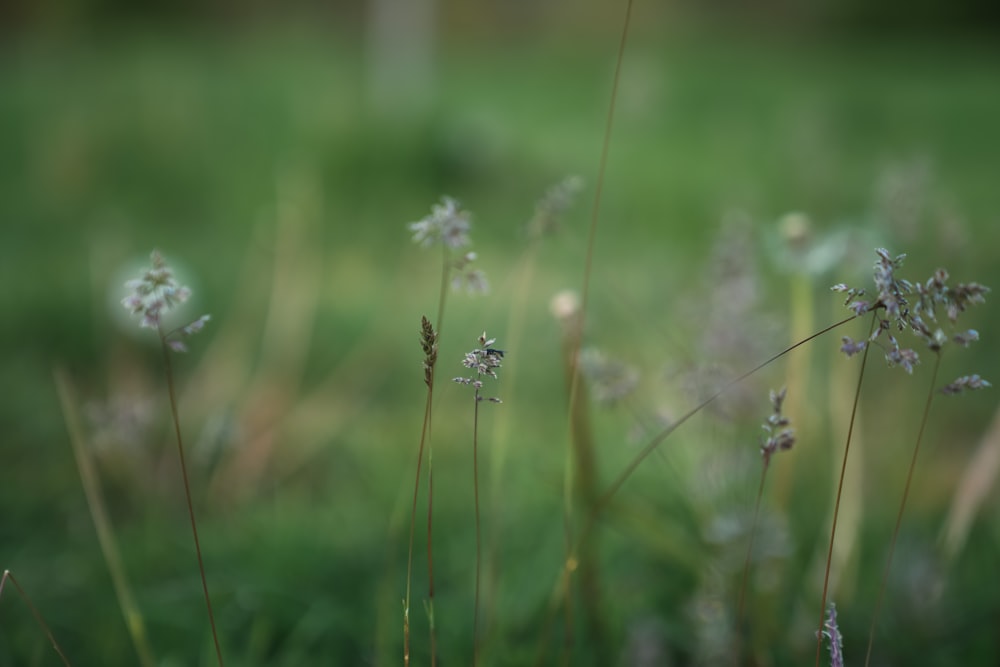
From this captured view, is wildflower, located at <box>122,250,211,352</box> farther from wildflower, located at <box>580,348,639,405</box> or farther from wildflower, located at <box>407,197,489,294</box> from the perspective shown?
wildflower, located at <box>580,348,639,405</box>

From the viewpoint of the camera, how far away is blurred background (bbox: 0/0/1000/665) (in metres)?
1.07

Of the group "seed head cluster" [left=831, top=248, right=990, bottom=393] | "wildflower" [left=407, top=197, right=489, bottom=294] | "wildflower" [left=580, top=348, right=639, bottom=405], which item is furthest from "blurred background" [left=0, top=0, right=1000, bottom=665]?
"seed head cluster" [left=831, top=248, right=990, bottom=393]

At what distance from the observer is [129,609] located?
82cm

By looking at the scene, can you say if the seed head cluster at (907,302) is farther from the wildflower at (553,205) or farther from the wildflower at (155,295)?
the wildflower at (155,295)

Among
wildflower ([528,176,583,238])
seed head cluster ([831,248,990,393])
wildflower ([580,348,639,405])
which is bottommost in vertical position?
seed head cluster ([831,248,990,393])

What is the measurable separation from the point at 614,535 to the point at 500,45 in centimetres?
533

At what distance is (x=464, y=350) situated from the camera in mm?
2121

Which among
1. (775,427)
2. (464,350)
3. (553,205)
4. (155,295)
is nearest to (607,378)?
(553,205)

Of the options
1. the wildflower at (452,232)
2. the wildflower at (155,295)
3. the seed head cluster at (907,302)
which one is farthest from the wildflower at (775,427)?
the wildflower at (155,295)

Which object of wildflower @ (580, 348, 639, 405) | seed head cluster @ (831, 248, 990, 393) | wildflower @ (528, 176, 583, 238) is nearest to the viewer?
seed head cluster @ (831, 248, 990, 393)

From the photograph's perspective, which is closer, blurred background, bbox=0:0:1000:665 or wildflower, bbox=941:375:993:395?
wildflower, bbox=941:375:993:395

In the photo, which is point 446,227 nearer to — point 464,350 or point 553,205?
point 553,205

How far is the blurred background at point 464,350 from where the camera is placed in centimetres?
107

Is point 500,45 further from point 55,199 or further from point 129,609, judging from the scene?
point 129,609
